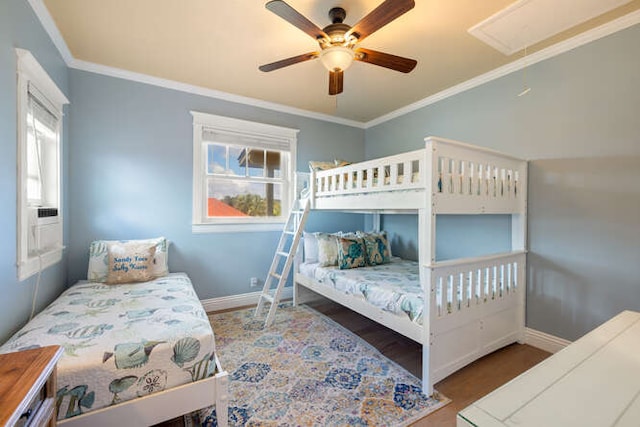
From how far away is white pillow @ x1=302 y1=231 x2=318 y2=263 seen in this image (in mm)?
3279

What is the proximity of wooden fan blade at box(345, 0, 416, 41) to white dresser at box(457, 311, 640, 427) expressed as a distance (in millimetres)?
1598

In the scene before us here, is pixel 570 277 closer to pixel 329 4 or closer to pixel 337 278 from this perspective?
pixel 337 278

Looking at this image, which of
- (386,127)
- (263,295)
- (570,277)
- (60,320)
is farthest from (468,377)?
(386,127)

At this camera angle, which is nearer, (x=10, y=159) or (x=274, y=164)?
(x=10, y=159)

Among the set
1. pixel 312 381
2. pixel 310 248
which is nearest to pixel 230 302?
pixel 310 248

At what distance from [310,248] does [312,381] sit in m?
1.62

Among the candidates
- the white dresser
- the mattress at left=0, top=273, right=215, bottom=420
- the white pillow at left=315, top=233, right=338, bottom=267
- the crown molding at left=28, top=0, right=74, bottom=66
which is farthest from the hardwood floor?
the crown molding at left=28, top=0, right=74, bottom=66

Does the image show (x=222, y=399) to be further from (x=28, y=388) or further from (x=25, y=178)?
(x=25, y=178)

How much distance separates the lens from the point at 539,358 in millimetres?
2137

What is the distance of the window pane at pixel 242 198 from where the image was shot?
3223 mm

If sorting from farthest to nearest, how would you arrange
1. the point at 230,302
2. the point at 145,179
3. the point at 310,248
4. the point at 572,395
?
the point at 310,248 → the point at 230,302 → the point at 145,179 → the point at 572,395

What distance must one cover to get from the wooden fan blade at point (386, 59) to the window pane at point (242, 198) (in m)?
2.05

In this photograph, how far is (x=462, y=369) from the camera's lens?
2020mm

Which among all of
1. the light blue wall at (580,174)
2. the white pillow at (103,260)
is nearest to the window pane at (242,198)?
the white pillow at (103,260)
